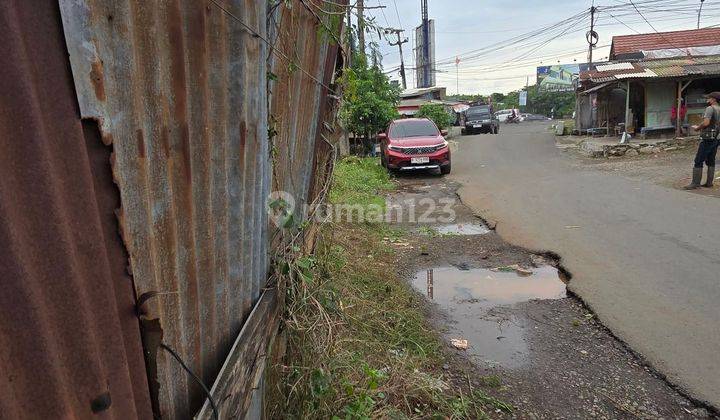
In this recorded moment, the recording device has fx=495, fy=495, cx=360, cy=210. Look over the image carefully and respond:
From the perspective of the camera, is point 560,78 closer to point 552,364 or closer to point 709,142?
point 709,142

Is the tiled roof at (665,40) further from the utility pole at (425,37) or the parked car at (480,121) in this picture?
the utility pole at (425,37)

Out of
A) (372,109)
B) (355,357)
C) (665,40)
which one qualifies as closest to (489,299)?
(355,357)

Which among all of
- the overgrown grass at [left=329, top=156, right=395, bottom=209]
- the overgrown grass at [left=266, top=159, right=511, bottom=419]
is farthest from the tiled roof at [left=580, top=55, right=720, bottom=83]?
the overgrown grass at [left=266, top=159, right=511, bottom=419]

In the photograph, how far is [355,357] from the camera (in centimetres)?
291

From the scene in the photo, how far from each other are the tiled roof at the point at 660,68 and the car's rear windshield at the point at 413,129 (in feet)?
27.1

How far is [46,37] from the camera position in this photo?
2.99 feet

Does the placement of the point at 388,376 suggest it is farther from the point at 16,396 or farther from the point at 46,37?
the point at 46,37

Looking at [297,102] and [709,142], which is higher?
[297,102]

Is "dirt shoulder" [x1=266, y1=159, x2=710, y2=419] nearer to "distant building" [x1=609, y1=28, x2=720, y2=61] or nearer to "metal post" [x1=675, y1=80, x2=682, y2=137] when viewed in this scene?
"metal post" [x1=675, y1=80, x2=682, y2=137]

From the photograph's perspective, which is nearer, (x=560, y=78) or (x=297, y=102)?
(x=297, y=102)

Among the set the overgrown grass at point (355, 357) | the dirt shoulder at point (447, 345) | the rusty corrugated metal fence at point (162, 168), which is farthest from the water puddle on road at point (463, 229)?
the rusty corrugated metal fence at point (162, 168)

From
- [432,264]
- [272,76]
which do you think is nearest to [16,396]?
[272,76]

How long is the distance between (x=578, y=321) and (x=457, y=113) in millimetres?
43375

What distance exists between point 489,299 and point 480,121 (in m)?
29.5
